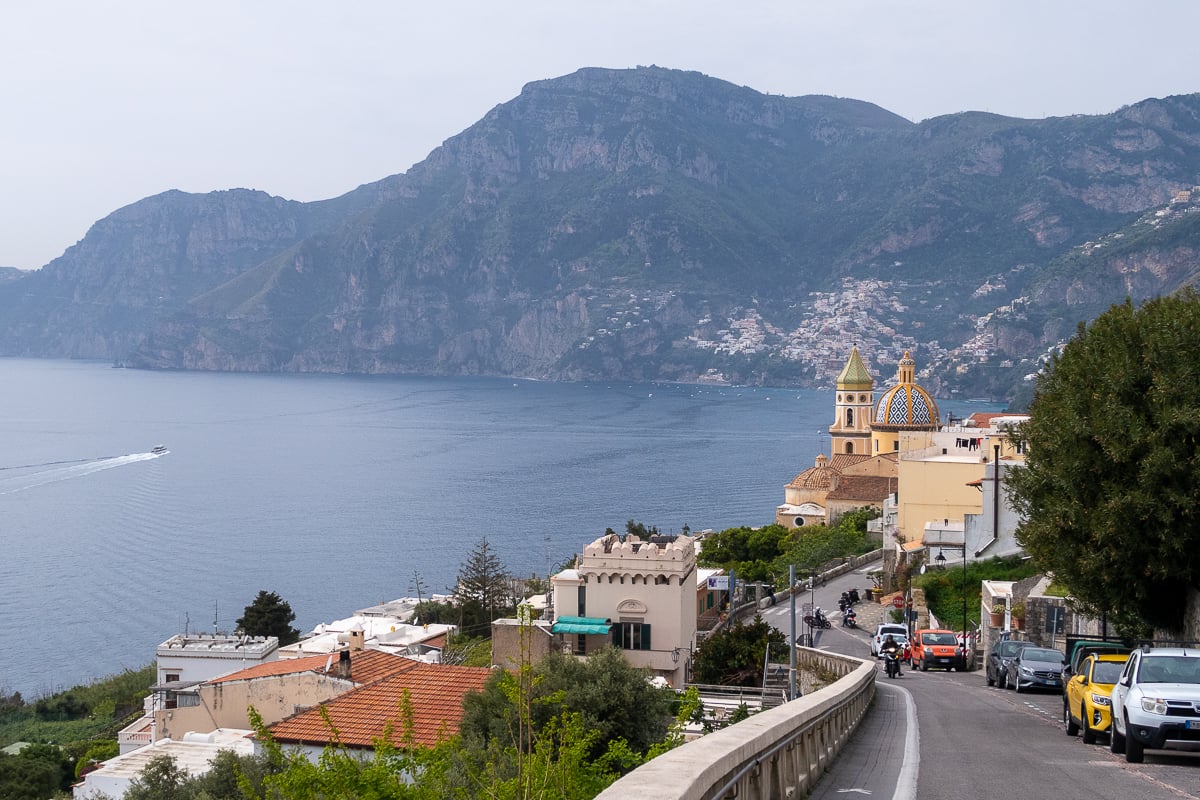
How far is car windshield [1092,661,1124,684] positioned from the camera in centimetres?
1059

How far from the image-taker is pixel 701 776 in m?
4.04

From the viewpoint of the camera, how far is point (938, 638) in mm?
23984

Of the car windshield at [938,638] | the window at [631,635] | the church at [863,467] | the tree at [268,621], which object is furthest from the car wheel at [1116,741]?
the church at [863,467]

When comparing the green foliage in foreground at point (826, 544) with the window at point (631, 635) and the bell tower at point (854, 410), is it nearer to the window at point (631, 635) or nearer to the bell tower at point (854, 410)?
the window at point (631, 635)

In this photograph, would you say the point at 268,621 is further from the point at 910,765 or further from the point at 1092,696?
the point at 910,765

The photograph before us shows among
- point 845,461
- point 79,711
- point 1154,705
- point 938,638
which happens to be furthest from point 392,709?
point 845,461

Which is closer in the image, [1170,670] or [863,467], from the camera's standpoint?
[1170,670]

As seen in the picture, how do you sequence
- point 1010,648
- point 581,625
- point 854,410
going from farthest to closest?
1. point 854,410
2. point 581,625
3. point 1010,648

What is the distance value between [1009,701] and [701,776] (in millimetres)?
12768

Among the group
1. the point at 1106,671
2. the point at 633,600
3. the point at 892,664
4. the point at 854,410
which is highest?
the point at 1106,671

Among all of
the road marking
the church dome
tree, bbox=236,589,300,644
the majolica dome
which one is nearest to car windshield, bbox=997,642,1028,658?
the road marking

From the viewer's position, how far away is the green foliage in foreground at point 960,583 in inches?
1202

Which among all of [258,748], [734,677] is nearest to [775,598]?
[734,677]

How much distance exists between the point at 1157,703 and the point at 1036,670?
912cm
